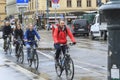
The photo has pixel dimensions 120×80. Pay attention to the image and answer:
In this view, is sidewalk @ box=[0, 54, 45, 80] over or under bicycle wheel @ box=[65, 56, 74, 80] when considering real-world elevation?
under

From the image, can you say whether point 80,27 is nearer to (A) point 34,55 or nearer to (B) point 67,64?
(A) point 34,55

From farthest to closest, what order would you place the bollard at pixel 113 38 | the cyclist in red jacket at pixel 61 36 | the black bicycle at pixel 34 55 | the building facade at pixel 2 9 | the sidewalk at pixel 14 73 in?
the building facade at pixel 2 9
the black bicycle at pixel 34 55
the sidewalk at pixel 14 73
the cyclist in red jacket at pixel 61 36
the bollard at pixel 113 38

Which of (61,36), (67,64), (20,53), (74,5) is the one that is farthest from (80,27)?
(74,5)

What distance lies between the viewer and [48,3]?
3814 inches

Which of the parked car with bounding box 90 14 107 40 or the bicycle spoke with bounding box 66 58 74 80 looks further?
the parked car with bounding box 90 14 107 40

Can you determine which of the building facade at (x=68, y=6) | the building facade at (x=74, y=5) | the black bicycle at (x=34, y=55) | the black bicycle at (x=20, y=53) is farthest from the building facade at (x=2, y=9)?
the black bicycle at (x=34, y=55)

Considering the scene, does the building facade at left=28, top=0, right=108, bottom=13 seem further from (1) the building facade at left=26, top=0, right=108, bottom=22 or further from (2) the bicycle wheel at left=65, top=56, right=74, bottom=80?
(2) the bicycle wheel at left=65, top=56, right=74, bottom=80

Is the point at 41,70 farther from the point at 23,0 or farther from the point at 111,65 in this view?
the point at 23,0

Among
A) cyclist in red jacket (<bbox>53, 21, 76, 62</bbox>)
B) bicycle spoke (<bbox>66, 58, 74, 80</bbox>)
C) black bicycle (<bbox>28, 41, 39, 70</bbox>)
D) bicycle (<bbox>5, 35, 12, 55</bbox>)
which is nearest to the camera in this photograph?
bicycle spoke (<bbox>66, 58, 74, 80</bbox>)

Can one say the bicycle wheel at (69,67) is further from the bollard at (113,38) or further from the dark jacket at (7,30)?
the dark jacket at (7,30)

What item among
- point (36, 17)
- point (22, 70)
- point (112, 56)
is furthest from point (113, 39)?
point (36, 17)

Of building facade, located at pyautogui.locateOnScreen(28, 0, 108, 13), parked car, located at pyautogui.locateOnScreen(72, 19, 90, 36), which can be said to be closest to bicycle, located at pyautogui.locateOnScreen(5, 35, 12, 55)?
parked car, located at pyautogui.locateOnScreen(72, 19, 90, 36)

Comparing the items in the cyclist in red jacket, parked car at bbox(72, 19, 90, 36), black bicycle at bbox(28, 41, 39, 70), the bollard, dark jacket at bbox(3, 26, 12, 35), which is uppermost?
the bollard

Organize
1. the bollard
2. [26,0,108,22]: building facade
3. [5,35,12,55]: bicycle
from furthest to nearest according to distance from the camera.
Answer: [26,0,108,22]: building facade, [5,35,12,55]: bicycle, the bollard
